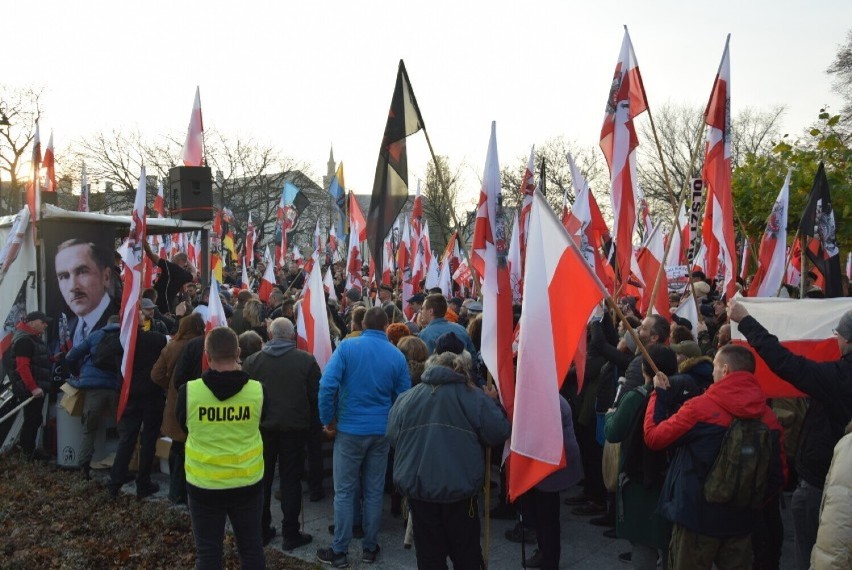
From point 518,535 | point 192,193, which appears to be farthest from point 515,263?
point 192,193

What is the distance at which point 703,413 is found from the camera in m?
4.21

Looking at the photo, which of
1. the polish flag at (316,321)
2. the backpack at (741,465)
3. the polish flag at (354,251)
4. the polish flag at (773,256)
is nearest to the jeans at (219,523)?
the backpack at (741,465)

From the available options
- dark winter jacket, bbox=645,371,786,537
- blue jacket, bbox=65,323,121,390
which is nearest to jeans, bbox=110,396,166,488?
blue jacket, bbox=65,323,121,390

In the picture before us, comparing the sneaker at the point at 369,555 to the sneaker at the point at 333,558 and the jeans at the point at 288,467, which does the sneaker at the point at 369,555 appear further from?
the jeans at the point at 288,467

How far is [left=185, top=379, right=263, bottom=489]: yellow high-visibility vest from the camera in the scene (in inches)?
186

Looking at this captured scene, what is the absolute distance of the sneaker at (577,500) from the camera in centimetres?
758

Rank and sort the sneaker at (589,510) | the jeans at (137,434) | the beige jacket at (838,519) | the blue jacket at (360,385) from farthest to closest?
the jeans at (137,434)
the sneaker at (589,510)
the blue jacket at (360,385)
the beige jacket at (838,519)

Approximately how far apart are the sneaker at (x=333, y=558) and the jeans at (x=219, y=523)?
1.21 meters

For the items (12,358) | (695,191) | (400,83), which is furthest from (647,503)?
(12,358)

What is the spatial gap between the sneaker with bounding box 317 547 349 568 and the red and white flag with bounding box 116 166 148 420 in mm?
2884

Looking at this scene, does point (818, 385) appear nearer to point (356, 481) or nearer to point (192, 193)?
point (356, 481)

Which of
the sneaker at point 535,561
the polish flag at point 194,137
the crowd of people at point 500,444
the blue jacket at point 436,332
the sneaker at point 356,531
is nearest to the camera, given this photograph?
the crowd of people at point 500,444

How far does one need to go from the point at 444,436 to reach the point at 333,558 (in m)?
2.05

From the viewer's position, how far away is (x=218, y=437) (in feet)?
15.5
